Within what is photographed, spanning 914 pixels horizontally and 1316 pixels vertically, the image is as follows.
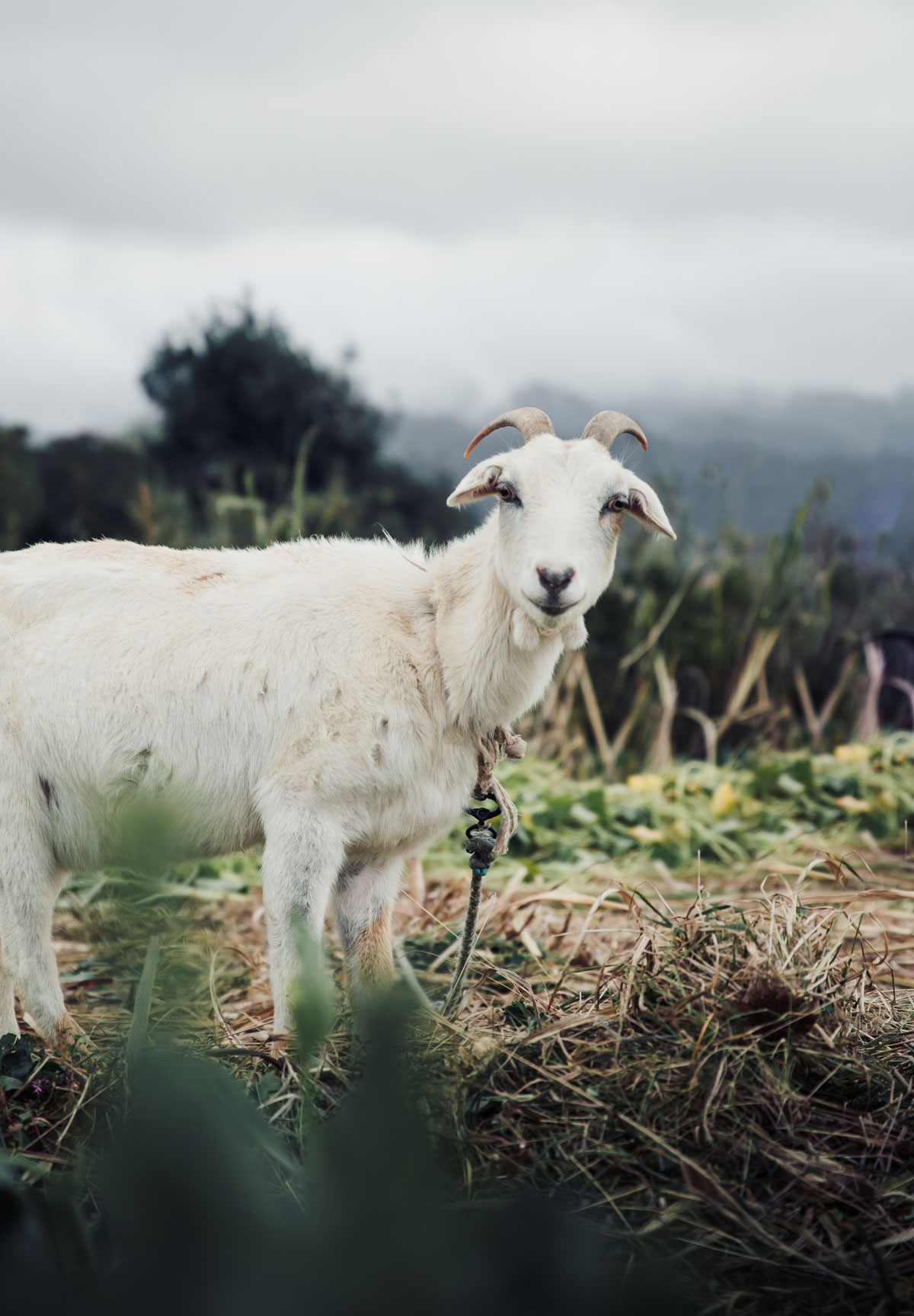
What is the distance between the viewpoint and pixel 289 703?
279 centimetres

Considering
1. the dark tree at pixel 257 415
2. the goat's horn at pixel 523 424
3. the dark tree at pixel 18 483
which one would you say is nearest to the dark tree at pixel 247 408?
the dark tree at pixel 257 415

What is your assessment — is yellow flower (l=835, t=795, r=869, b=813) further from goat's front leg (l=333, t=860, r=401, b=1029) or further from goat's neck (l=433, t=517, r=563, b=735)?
goat's front leg (l=333, t=860, r=401, b=1029)

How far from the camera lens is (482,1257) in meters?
0.91

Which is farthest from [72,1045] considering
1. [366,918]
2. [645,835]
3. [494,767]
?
[645,835]

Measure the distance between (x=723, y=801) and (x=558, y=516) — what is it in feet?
10.5

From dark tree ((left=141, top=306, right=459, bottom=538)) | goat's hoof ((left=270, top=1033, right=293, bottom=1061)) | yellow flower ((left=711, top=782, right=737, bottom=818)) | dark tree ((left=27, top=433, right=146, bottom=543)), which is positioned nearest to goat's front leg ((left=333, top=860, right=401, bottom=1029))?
goat's hoof ((left=270, top=1033, right=293, bottom=1061))

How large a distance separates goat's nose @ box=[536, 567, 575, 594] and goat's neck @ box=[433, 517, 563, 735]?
0.29m

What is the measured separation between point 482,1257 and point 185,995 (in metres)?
0.39

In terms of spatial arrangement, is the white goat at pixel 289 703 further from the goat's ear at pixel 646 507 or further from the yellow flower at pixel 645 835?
the yellow flower at pixel 645 835

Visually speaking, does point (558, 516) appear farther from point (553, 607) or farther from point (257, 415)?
point (257, 415)

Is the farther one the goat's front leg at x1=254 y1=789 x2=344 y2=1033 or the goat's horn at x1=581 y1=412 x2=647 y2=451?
the goat's horn at x1=581 y1=412 x2=647 y2=451

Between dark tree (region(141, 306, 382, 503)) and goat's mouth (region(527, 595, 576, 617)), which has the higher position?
dark tree (region(141, 306, 382, 503))

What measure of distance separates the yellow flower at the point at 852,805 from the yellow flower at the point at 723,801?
589 millimetres

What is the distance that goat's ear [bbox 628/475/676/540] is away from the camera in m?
2.72
